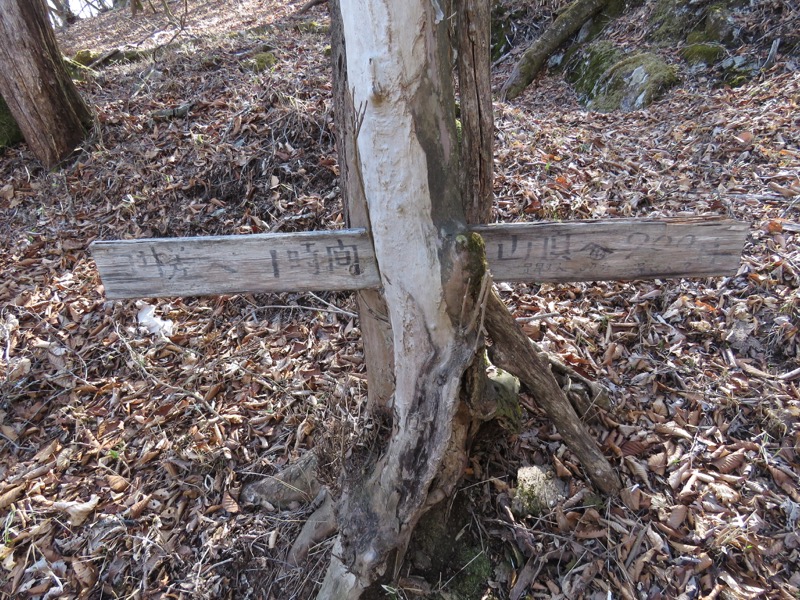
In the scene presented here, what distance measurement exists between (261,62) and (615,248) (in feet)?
20.1

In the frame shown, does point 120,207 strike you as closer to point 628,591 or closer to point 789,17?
point 628,591

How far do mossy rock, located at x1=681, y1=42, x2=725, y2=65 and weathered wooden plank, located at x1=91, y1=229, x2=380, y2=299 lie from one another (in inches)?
252

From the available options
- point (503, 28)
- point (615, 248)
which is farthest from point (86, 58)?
point (615, 248)

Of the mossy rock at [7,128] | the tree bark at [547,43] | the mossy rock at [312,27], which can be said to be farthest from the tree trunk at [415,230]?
the mossy rock at [312,27]

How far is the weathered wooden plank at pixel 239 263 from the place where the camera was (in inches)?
71.9

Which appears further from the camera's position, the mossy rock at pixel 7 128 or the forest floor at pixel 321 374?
the mossy rock at pixel 7 128

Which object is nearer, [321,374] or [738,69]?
[321,374]

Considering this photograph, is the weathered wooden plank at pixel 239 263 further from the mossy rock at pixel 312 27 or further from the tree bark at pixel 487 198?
the mossy rock at pixel 312 27

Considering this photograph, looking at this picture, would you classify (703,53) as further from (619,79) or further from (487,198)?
(487,198)

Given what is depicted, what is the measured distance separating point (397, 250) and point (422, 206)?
0.18m

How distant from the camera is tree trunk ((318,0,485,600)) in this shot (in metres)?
1.50

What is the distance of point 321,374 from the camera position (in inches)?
131

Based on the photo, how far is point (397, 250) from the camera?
5.55 feet

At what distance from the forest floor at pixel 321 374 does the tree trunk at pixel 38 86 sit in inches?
10.0
